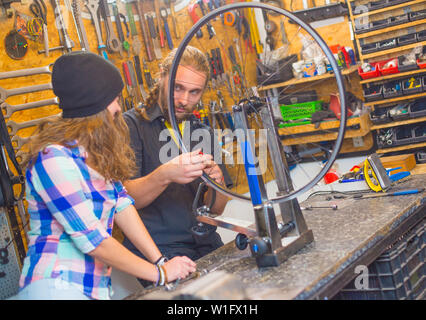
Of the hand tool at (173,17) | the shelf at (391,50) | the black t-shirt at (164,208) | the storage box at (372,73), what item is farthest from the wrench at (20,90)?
the shelf at (391,50)

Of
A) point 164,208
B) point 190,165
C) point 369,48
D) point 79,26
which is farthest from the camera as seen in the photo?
point 369,48

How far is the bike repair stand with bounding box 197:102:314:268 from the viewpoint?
1.43 m

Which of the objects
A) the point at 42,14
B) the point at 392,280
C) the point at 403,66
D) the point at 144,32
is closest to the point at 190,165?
the point at 392,280

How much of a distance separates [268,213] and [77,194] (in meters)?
0.55

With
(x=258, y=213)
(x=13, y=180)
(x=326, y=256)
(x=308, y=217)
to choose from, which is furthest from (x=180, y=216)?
(x=13, y=180)

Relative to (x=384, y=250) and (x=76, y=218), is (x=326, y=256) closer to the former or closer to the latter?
(x=384, y=250)

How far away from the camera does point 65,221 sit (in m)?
1.30

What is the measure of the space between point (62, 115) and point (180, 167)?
1.53 feet

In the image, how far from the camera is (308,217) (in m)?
1.93

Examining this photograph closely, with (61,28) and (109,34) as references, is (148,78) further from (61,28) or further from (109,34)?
(61,28)

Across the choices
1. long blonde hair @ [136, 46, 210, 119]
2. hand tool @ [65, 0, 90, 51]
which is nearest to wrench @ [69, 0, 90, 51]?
hand tool @ [65, 0, 90, 51]

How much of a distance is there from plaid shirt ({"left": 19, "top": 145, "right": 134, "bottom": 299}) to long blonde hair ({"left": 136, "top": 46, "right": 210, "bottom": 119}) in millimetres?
617

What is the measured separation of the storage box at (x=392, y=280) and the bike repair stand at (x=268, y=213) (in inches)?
8.3

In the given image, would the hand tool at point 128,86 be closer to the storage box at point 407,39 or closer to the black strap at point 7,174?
the black strap at point 7,174
